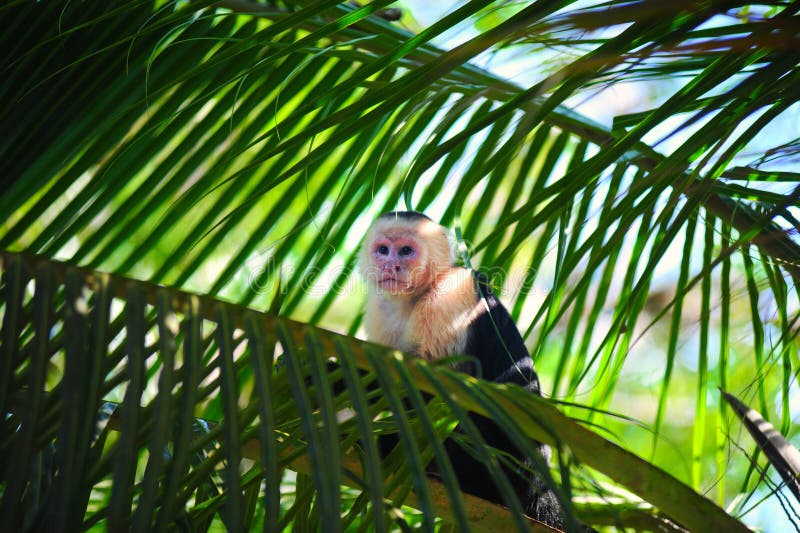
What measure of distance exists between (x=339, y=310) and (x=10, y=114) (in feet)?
23.1

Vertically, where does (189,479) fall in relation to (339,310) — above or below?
below

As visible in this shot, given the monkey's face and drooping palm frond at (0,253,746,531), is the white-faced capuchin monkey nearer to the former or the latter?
the monkey's face

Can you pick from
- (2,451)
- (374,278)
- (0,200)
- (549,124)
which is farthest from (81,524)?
(374,278)

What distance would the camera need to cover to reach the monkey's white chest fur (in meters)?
2.94

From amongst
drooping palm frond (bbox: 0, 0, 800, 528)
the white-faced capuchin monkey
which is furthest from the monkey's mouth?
drooping palm frond (bbox: 0, 0, 800, 528)

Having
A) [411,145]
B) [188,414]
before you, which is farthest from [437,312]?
[188,414]

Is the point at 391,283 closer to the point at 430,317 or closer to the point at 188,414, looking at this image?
the point at 430,317

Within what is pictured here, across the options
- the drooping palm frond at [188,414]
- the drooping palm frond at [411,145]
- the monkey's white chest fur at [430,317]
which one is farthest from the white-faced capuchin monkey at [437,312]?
the drooping palm frond at [188,414]

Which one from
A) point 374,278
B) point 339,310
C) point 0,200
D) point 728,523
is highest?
point 339,310

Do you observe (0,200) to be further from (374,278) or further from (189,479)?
(374,278)

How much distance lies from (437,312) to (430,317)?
0.03 metres

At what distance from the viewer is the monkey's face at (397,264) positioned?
10.1ft

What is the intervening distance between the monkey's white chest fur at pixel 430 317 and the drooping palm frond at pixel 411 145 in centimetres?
35

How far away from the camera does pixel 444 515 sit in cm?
154
